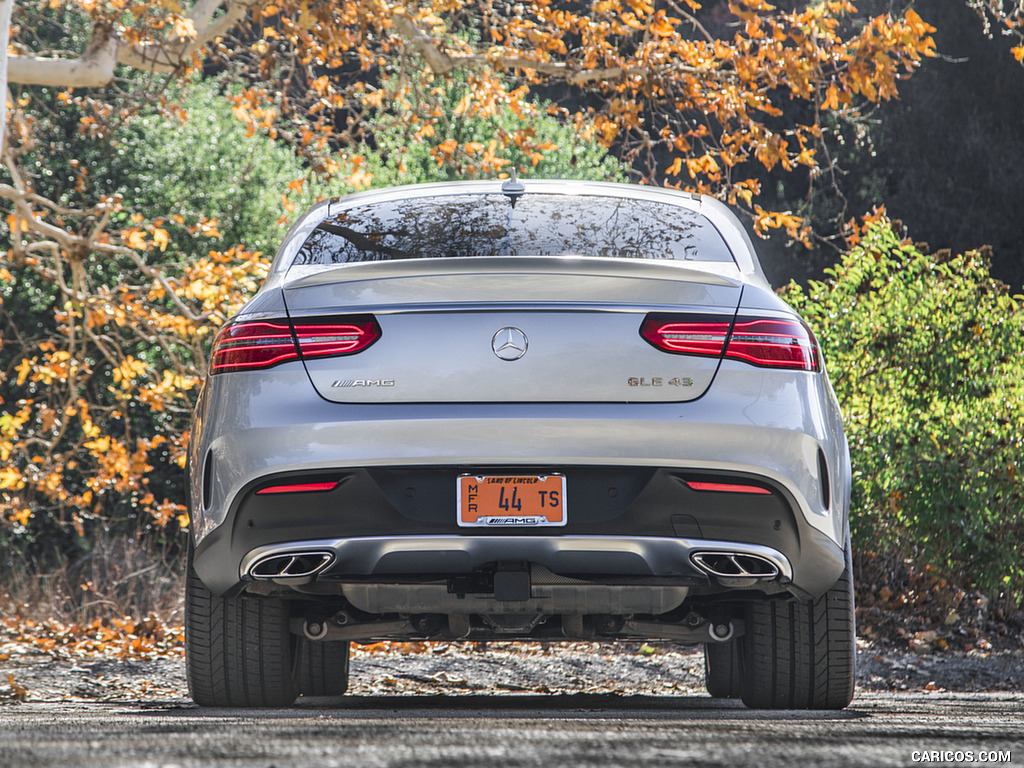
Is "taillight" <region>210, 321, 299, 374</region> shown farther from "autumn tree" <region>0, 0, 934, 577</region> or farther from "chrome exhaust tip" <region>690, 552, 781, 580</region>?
"autumn tree" <region>0, 0, 934, 577</region>

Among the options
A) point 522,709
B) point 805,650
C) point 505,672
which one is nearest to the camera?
point 805,650

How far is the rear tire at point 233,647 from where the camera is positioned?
448cm

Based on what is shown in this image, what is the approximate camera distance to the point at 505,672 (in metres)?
7.21

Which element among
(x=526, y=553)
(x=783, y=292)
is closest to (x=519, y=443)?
(x=526, y=553)

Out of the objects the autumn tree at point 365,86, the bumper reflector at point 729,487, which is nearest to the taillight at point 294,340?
the bumper reflector at point 729,487

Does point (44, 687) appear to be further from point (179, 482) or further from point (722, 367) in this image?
point (179, 482)

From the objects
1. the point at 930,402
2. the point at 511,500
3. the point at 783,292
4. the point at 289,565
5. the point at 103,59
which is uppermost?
the point at 103,59

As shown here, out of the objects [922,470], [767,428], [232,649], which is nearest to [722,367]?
[767,428]

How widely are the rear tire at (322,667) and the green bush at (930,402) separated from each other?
5153mm

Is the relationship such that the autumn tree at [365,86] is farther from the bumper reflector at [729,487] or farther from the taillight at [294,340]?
the bumper reflector at [729,487]

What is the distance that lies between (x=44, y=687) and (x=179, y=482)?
43.5 feet

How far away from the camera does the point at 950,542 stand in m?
9.57

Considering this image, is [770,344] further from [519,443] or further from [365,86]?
[365,86]

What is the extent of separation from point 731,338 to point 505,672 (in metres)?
3.69
